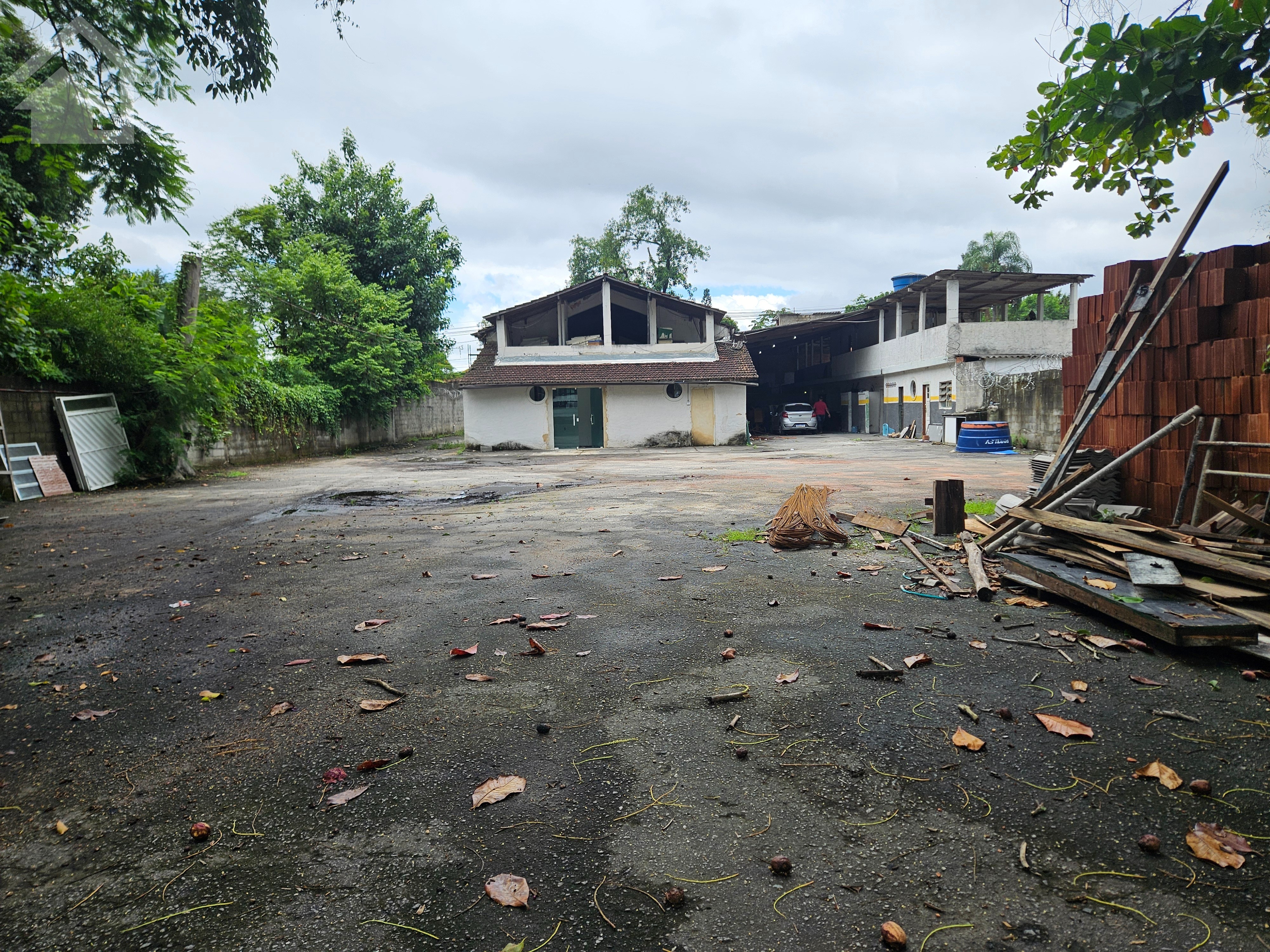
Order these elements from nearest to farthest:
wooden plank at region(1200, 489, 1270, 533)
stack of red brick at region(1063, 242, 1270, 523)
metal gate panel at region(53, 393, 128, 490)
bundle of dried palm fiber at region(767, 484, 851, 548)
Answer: wooden plank at region(1200, 489, 1270, 533) < stack of red brick at region(1063, 242, 1270, 523) < bundle of dried palm fiber at region(767, 484, 851, 548) < metal gate panel at region(53, 393, 128, 490)

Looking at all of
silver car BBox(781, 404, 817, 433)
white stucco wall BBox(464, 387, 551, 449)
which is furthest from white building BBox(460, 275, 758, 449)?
silver car BBox(781, 404, 817, 433)

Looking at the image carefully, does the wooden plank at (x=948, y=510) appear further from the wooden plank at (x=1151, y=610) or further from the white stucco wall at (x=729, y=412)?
the white stucco wall at (x=729, y=412)

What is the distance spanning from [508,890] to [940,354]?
27.1 m

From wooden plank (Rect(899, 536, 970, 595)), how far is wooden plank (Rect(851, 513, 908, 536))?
412 millimetres

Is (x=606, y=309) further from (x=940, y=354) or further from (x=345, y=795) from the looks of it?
(x=345, y=795)

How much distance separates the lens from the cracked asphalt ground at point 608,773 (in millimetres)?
1725

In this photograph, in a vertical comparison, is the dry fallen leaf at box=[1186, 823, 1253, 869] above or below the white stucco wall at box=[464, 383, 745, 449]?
below

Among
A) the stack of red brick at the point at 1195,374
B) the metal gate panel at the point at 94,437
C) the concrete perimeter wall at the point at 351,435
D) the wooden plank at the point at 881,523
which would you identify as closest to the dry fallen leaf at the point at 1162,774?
the stack of red brick at the point at 1195,374

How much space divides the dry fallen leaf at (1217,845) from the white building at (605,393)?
78.6 ft

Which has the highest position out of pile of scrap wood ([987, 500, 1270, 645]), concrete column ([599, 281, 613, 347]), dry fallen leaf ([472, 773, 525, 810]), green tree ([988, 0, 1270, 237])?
concrete column ([599, 281, 613, 347])

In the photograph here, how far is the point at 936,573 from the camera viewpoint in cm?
487

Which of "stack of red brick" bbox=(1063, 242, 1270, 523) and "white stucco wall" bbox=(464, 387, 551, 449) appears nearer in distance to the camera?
"stack of red brick" bbox=(1063, 242, 1270, 523)

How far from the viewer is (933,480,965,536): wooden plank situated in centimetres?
634

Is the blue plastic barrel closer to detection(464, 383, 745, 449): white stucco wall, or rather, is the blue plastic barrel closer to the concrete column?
detection(464, 383, 745, 449): white stucco wall
